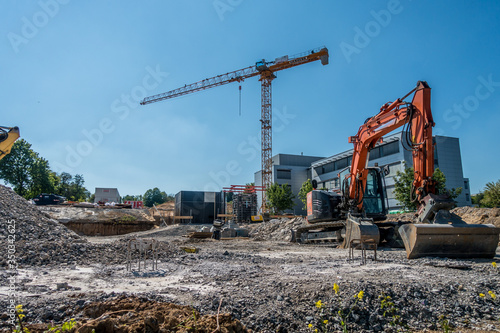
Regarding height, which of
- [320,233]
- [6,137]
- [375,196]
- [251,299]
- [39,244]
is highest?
[6,137]

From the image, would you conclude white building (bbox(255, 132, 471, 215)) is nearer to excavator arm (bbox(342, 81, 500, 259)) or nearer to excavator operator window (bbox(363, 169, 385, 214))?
excavator operator window (bbox(363, 169, 385, 214))

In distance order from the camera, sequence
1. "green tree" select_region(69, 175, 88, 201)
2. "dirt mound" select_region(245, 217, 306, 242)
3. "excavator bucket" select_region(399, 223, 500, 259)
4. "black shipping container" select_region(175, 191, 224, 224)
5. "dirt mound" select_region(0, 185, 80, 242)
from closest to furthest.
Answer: "excavator bucket" select_region(399, 223, 500, 259) < "dirt mound" select_region(0, 185, 80, 242) < "dirt mound" select_region(245, 217, 306, 242) < "black shipping container" select_region(175, 191, 224, 224) < "green tree" select_region(69, 175, 88, 201)

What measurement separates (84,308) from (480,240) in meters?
9.20

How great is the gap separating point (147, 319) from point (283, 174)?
184 ft

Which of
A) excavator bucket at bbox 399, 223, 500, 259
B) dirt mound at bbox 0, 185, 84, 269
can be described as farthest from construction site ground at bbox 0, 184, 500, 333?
excavator bucket at bbox 399, 223, 500, 259

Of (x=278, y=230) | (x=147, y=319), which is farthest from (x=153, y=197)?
(x=147, y=319)

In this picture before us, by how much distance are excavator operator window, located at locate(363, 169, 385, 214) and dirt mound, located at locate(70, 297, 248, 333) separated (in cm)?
1095

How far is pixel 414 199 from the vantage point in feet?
32.7

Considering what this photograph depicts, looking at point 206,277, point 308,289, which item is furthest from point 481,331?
point 206,277

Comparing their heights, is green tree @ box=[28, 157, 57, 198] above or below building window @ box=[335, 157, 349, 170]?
below

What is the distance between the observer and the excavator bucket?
8.03 meters

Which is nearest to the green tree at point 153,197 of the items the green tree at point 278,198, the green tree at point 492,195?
the green tree at point 278,198

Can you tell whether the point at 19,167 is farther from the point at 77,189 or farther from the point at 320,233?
the point at 320,233

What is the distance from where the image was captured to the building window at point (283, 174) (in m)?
58.3
